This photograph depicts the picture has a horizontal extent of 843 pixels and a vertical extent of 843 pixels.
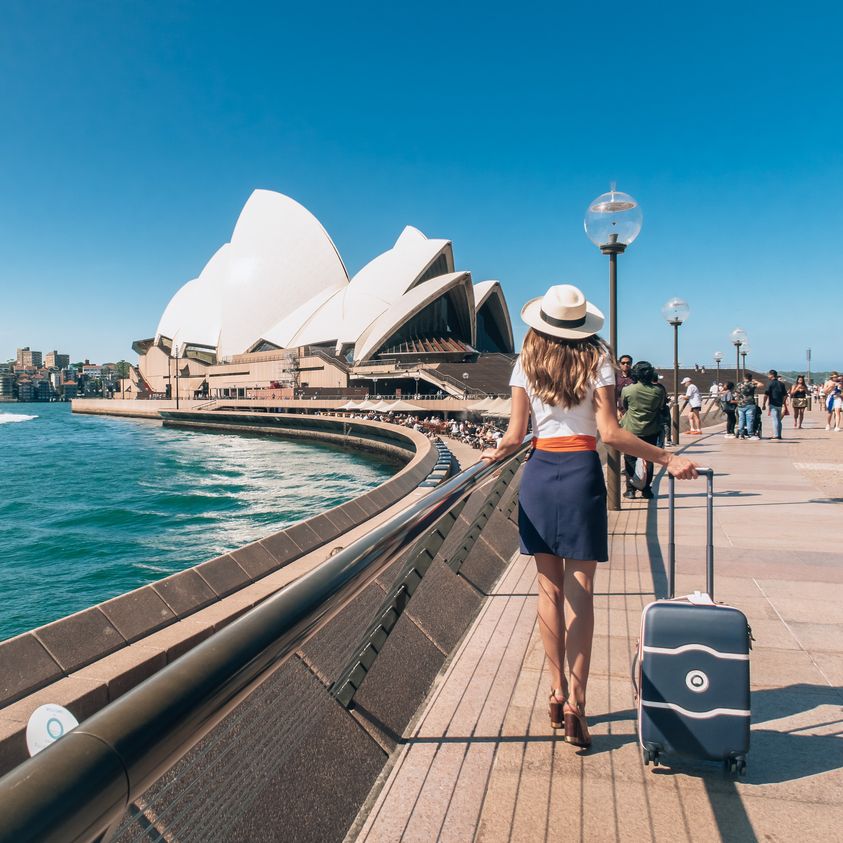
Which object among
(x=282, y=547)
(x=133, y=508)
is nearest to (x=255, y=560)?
(x=282, y=547)

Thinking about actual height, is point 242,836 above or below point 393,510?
above

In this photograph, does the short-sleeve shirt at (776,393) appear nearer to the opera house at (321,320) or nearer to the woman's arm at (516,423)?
the woman's arm at (516,423)

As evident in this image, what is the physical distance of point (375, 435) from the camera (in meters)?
33.2

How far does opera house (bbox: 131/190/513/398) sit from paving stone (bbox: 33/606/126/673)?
44.3 m

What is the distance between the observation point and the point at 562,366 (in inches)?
93.2

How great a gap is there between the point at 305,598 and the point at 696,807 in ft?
4.54

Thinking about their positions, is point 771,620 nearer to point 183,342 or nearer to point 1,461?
point 1,461

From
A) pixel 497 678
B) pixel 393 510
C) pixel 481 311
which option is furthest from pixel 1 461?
pixel 481 311

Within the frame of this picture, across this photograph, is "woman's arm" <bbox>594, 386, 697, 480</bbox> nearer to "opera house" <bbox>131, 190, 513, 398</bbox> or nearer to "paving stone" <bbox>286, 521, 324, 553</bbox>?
"paving stone" <bbox>286, 521, 324, 553</bbox>

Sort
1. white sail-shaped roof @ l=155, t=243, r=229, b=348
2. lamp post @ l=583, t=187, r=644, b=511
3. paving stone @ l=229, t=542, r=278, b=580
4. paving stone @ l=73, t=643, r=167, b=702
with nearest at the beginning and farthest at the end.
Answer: paving stone @ l=73, t=643, r=167, b=702 < paving stone @ l=229, t=542, r=278, b=580 < lamp post @ l=583, t=187, r=644, b=511 < white sail-shaped roof @ l=155, t=243, r=229, b=348

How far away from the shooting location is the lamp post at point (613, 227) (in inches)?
255

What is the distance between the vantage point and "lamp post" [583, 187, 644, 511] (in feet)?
21.3

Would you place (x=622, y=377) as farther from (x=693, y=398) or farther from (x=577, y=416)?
(x=577, y=416)

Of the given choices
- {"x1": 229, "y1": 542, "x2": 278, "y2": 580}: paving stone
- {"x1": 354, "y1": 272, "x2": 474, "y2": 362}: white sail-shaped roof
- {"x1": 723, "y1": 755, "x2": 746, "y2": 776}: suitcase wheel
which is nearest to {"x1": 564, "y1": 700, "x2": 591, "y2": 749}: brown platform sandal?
{"x1": 723, "y1": 755, "x2": 746, "y2": 776}: suitcase wheel
